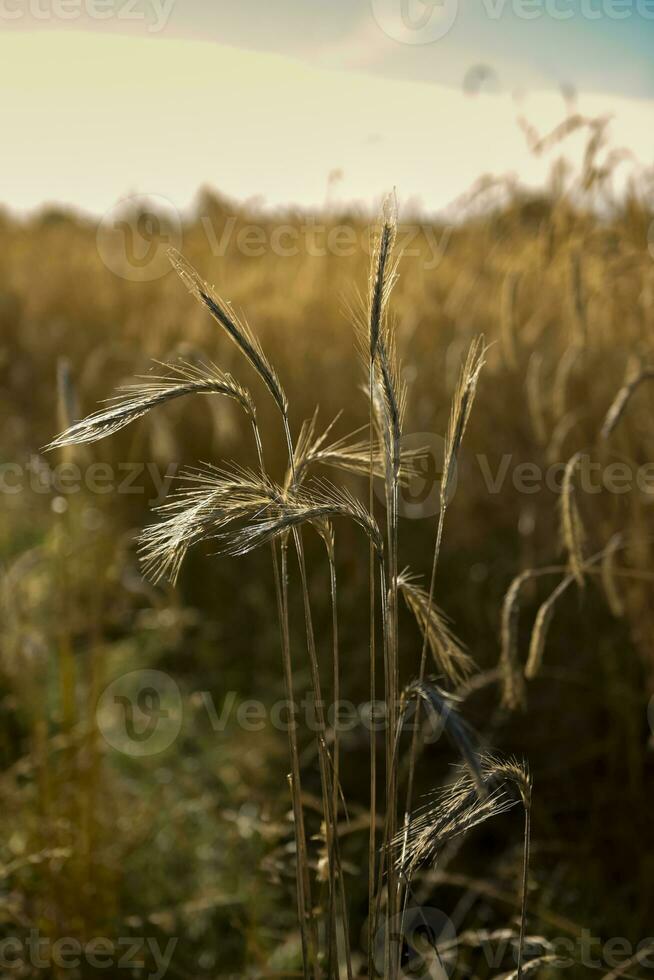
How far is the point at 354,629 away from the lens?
105 inches

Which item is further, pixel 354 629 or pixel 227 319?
pixel 354 629

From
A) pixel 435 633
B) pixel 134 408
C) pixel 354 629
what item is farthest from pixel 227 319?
pixel 354 629

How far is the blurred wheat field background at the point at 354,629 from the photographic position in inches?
61.4

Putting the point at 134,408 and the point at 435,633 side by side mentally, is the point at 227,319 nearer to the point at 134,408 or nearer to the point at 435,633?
the point at 134,408

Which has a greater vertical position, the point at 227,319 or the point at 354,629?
the point at 227,319

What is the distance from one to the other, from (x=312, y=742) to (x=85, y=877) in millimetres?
658

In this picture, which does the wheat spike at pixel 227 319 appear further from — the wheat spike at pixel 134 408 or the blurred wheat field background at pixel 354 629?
the blurred wheat field background at pixel 354 629

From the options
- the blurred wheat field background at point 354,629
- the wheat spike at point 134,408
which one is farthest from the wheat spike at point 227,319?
the blurred wheat field background at point 354,629

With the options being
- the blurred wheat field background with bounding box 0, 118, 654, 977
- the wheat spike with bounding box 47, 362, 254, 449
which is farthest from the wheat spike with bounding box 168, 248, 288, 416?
the blurred wheat field background with bounding box 0, 118, 654, 977

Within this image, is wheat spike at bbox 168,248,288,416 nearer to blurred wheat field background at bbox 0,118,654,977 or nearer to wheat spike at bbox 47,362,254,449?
wheat spike at bbox 47,362,254,449

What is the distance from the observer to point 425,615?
80 centimetres

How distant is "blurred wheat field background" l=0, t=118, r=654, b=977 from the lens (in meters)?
1.56

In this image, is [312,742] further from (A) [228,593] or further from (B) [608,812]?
(A) [228,593]

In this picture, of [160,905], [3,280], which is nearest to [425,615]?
[160,905]
